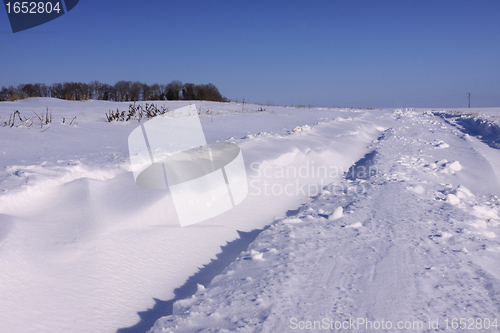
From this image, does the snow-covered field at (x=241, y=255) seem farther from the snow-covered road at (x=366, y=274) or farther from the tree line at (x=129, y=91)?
the tree line at (x=129, y=91)

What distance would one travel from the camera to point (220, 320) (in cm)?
143

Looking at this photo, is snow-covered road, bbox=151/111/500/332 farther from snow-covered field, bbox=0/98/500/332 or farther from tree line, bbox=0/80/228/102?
tree line, bbox=0/80/228/102

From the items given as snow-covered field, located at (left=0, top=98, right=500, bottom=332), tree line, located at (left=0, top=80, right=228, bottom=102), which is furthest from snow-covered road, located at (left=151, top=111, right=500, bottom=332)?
tree line, located at (left=0, top=80, right=228, bottom=102)

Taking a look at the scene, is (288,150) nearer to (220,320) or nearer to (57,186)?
(57,186)

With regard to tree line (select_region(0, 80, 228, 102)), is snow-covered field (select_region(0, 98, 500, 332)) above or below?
below

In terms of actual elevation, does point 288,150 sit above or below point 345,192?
above

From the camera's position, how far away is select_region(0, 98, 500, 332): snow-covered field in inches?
57.6

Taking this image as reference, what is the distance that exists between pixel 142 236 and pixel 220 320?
1.09 m

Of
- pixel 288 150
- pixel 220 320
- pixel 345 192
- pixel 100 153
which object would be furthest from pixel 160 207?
pixel 288 150

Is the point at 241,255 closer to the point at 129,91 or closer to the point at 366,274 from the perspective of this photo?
the point at 366,274

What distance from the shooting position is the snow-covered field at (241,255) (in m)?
1.46

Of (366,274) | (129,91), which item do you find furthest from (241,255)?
(129,91)

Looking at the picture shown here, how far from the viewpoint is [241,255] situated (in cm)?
207

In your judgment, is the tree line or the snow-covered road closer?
the snow-covered road
